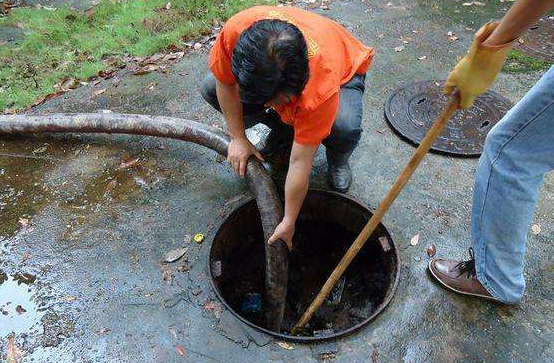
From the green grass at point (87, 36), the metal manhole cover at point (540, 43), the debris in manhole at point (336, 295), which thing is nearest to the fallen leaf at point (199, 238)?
the debris in manhole at point (336, 295)

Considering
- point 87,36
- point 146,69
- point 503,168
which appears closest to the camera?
point 503,168

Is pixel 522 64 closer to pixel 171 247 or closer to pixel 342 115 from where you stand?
pixel 342 115

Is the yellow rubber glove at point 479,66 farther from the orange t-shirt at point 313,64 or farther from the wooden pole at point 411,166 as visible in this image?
the orange t-shirt at point 313,64

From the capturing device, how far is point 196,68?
4359 millimetres

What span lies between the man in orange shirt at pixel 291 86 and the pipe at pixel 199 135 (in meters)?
0.12

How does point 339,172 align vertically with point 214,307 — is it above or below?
above

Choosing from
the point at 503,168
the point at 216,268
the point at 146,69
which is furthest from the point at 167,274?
the point at 146,69

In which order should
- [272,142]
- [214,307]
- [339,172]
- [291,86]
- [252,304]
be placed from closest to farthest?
[291,86] < [214,307] < [339,172] < [252,304] < [272,142]

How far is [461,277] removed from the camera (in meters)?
2.48

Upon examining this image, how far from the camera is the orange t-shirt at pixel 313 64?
6.96 ft

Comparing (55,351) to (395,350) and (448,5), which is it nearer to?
(395,350)

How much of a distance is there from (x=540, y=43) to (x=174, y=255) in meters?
4.30

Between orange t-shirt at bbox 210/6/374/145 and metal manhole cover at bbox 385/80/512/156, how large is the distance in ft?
3.35

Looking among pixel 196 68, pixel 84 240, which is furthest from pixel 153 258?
pixel 196 68
